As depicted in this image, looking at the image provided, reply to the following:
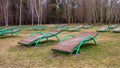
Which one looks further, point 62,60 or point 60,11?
point 60,11

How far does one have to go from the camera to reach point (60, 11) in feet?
113

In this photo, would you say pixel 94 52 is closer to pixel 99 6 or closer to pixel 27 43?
Result: pixel 27 43

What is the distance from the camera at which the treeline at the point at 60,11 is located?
26859mm

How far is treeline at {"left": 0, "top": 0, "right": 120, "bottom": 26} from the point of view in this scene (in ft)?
88.1

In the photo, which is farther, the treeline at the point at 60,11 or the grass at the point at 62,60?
the treeline at the point at 60,11

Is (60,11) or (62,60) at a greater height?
(60,11)

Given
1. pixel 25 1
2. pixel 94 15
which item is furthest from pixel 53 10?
pixel 94 15

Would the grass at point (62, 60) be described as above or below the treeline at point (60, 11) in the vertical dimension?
below

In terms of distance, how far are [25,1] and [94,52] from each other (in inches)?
1066

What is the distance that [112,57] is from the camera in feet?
16.9

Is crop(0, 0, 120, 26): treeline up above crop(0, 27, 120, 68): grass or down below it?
above

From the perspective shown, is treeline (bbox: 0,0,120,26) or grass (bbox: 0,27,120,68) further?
treeline (bbox: 0,0,120,26)

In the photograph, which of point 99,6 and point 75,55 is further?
point 99,6

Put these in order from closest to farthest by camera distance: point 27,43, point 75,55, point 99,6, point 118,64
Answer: point 118,64, point 75,55, point 27,43, point 99,6
